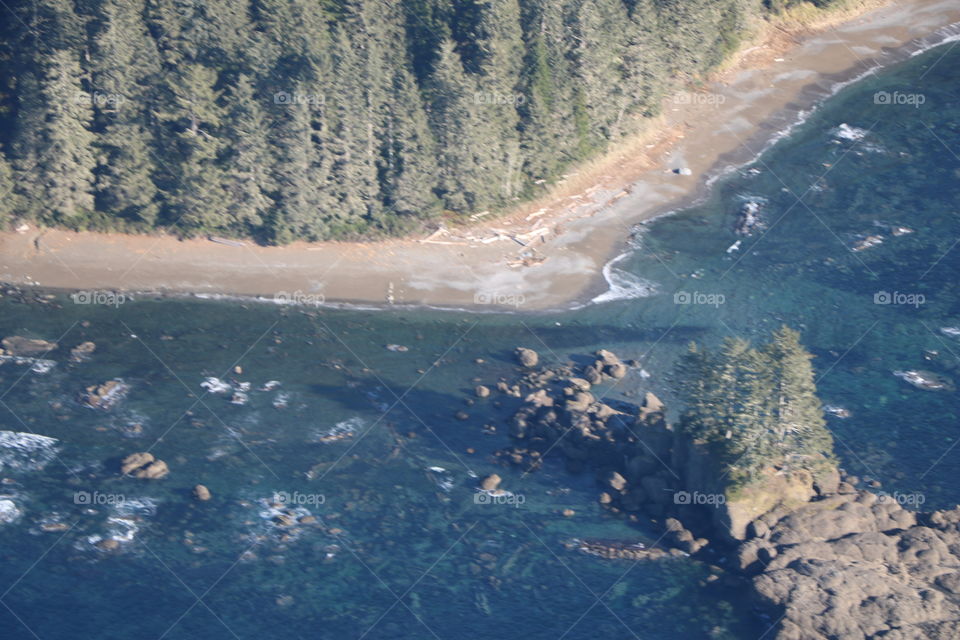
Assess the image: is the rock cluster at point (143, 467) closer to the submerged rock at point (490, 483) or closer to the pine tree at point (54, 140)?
the submerged rock at point (490, 483)

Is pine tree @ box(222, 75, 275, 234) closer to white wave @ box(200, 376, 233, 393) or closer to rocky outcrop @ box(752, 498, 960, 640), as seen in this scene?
white wave @ box(200, 376, 233, 393)

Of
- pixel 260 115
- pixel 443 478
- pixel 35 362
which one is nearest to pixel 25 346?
pixel 35 362

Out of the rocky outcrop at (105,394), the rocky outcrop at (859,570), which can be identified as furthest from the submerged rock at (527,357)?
the rocky outcrop at (105,394)

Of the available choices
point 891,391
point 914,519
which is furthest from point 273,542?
point 891,391

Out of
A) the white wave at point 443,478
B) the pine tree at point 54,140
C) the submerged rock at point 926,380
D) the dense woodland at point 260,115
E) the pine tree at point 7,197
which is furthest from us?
the dense woodland at point 260,115

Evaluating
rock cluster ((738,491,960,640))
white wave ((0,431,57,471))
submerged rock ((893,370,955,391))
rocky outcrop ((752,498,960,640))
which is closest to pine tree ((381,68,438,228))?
white wave ((0,431,57,471))

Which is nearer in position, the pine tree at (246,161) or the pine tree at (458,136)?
the pine tree at (246,161)
